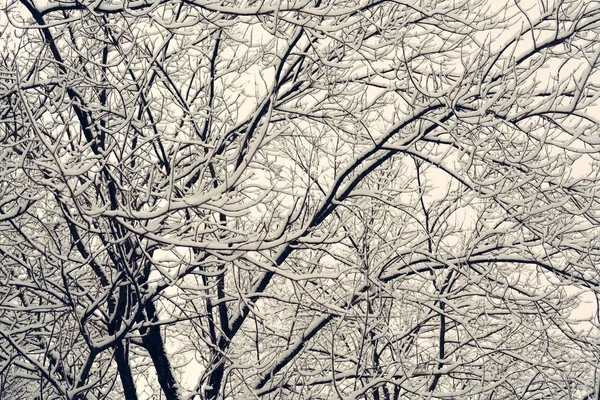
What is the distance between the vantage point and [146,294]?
510 cm

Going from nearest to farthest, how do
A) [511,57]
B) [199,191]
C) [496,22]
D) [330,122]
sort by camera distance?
[199,191] → [511,57] → [496,22] → [330,122]

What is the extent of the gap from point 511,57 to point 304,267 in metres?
3.55

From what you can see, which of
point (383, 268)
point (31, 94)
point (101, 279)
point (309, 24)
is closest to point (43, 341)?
point (101, 279)

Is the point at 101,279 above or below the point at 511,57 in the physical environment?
below

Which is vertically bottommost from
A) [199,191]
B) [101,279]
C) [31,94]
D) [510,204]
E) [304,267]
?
[199,191]

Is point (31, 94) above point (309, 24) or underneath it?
above

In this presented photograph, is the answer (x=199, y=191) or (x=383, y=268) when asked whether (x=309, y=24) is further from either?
(x=383, y=268)

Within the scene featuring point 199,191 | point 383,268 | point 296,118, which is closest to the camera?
point 199,191

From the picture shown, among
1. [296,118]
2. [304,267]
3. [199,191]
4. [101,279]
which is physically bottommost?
[199,191]

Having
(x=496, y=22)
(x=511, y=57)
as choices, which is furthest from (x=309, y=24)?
(x=496, y=22)

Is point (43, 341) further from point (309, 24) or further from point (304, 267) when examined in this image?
point (309, 24)

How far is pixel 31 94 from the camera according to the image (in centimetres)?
572

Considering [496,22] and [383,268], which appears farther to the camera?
[383,268]

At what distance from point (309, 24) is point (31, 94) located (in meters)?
3.21
